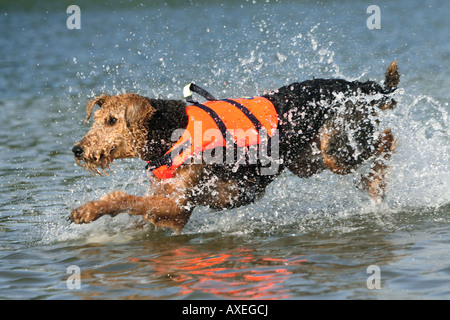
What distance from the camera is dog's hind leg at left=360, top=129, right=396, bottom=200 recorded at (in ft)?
20.8

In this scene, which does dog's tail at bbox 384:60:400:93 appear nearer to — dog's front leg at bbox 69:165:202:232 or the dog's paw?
dog's front leg at bbox 69:165:202:232

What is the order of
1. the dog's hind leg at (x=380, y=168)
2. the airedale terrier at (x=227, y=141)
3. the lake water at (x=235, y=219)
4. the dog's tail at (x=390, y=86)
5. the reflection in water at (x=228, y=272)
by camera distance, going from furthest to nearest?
the dog's hind leg at (x=380, y=168)
the dog's tail at (x=390, y=86)
the airedale terrier at (x=227, y=141)
the lake water at (x=235, y=219)
the reflection in water at (x=228, y=272)

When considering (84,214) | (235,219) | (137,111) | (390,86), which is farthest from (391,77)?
(84,214)

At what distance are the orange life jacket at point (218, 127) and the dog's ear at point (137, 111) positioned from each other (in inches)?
15.1

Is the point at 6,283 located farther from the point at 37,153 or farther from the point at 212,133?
the point at 37,153

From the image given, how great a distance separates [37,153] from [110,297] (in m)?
5.94

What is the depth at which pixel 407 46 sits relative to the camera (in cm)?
1656

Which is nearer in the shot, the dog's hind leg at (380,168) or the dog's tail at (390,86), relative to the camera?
the dog's tail at (390,86)

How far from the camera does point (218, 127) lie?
5.53 m

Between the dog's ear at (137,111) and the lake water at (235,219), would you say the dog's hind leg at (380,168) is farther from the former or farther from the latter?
the dog's ear at (137,111)

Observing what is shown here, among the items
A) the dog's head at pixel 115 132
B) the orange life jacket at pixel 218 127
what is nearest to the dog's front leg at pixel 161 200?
the orange life jacket at pixel 218 127

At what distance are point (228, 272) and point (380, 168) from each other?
2.39 meters

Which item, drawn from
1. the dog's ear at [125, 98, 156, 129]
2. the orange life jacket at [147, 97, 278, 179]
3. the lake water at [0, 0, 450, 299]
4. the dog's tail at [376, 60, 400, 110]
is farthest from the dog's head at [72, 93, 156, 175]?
the dog's tail at [376, 60, 400, 110]

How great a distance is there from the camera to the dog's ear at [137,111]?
5.21m
